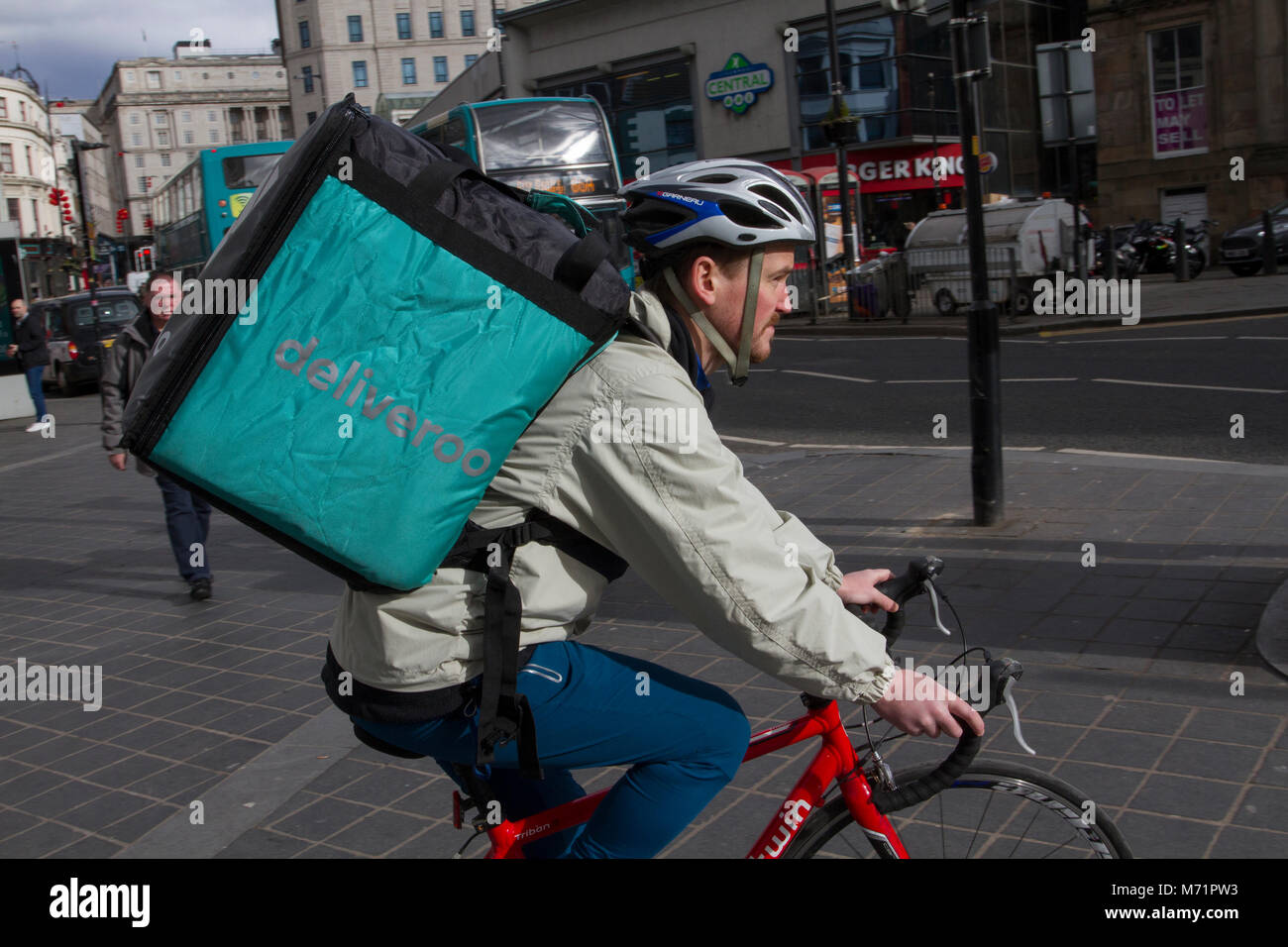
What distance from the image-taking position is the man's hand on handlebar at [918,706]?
6.39 ft

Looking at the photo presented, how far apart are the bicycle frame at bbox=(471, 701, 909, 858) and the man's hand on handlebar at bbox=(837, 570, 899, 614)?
7.7 inches

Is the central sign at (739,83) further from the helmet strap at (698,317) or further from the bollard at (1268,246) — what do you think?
the helmet strap at (698,317)

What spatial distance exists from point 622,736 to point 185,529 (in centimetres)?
537

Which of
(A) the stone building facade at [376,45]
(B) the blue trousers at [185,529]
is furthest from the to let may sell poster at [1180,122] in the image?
(A) the stone building facade at [376,45]

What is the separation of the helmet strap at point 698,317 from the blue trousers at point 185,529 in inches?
205

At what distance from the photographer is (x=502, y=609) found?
1877 mm

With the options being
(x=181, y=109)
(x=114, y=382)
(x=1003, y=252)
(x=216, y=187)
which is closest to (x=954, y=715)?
(x=114, y=382)

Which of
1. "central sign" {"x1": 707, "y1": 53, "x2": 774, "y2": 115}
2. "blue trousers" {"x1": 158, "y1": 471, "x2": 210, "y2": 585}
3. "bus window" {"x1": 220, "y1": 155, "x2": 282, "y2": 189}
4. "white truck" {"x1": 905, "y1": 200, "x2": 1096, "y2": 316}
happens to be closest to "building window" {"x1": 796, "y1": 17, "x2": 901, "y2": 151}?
"central sign" {"x1": 707, "y1": 53, "x2": 774, "y2": 115}

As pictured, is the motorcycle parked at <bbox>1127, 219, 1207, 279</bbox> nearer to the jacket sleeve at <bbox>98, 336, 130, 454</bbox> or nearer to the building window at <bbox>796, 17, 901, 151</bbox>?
the building window at <bbox>796, 17, 901, 151</bbox>

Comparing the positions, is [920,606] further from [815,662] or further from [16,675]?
[16,675]

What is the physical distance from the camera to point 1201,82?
1214 inches

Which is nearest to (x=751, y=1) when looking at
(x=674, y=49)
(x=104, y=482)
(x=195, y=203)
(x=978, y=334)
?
(x=674, y=49)

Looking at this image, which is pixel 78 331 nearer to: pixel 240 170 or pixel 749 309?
pixel 240 170

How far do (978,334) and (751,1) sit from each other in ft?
96.6
